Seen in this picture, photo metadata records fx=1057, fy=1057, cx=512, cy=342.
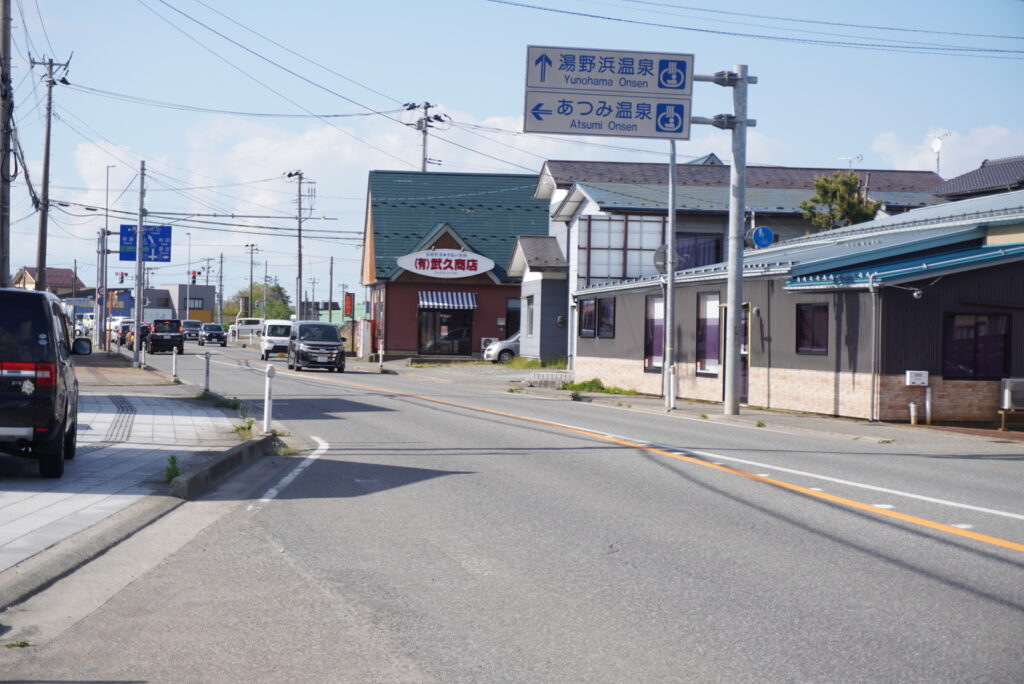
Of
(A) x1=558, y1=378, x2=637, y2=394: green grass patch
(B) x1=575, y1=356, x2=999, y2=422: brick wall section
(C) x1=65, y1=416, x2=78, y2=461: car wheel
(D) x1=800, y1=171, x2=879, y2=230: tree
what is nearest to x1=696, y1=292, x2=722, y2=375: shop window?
(B) x1=575, y1=356, x2=999, y2=422: brick wall section

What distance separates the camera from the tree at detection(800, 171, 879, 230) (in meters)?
42.6

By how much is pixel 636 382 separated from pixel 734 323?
909 centimetres

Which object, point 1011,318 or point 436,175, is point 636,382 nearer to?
point 1011,318

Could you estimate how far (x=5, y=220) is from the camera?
19.4 m

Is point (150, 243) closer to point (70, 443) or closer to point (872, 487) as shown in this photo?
point (70, 443)

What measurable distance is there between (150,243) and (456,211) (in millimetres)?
17509

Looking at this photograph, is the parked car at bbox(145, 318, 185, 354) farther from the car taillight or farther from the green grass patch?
the car taillight

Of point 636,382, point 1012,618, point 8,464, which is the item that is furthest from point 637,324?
point 1012,618

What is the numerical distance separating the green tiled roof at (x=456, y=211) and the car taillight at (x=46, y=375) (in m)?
47.8

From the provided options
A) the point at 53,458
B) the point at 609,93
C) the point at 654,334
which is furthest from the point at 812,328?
the point at 53,458

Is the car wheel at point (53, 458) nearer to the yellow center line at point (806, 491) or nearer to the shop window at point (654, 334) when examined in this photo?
the yellow center line at point (806, 491)

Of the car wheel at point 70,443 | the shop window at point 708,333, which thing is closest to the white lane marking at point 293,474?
the car wheel at point 70,443

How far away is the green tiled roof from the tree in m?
20.7

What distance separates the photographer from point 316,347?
4275 centimetres
